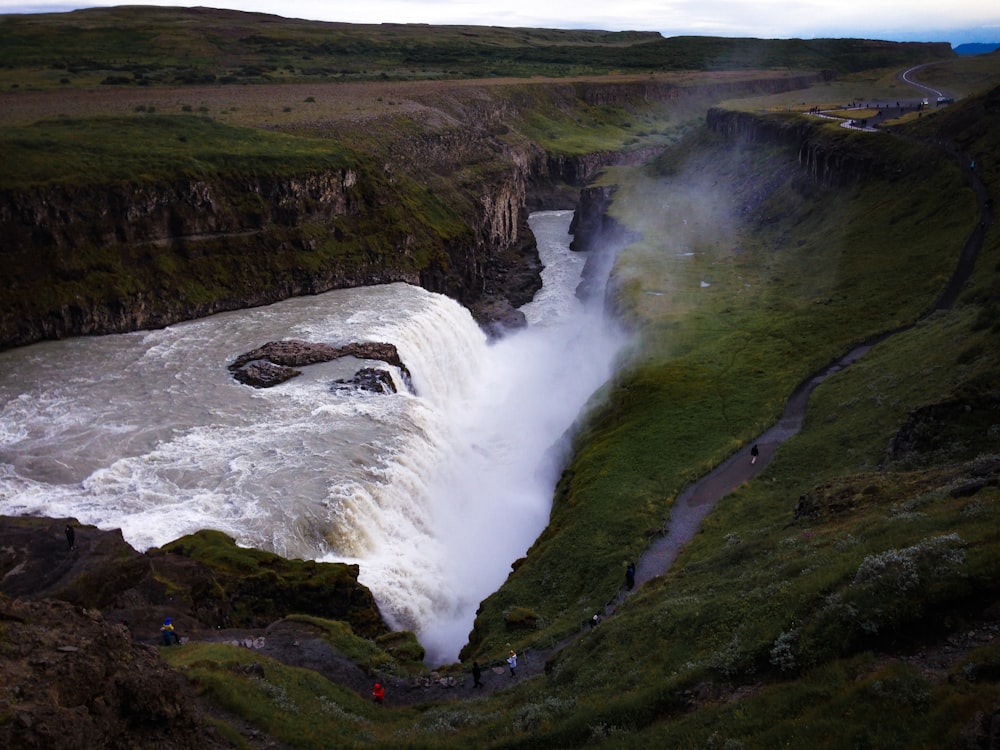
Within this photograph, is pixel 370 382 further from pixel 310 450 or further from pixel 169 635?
pixel 169 635

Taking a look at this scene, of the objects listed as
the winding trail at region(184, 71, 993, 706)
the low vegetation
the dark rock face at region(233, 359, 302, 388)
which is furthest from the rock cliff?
the winding trail at region(184, 71, 993, 706)

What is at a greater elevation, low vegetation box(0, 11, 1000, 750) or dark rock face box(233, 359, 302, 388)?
low vegetation box(0, 11, 1000, 750)

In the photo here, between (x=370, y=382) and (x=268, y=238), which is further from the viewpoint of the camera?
(x=268, y=238)

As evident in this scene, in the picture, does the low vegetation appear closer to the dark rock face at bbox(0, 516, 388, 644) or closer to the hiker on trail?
the hiker on trail

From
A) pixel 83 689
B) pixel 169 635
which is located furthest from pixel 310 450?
pixel 83 689

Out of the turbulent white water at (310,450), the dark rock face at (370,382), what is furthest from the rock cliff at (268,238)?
the dark rock face at (370,382)

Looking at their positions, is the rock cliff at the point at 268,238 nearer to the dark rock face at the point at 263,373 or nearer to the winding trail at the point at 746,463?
the dark rock face at the point at 263,373
